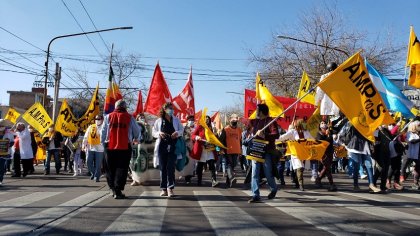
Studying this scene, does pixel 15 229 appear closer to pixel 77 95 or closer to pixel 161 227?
pixel 161 227

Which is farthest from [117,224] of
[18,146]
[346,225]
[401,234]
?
[18,146]

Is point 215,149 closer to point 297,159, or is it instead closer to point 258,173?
point 297,159

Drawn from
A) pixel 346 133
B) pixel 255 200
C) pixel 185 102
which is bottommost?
pixel 255 200

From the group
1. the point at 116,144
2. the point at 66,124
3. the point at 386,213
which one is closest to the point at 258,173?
the point at 386,213

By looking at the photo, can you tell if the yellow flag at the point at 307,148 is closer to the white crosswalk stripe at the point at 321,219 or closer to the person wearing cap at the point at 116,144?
the white crosswalk stripe at the point at 321,219

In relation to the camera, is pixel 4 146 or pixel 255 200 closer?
pixel 255 200

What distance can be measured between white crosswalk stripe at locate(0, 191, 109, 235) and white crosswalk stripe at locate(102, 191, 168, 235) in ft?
2.76

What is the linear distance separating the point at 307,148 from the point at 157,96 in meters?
4.53

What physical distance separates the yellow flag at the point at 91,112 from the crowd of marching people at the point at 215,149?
47cm

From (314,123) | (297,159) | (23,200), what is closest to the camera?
(23,200)

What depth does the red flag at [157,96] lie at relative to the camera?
40.8 feet

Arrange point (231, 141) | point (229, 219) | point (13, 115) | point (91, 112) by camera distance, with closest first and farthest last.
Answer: point (229, 219) → point (231, 141) → point (91, 112) → point (13, 115)

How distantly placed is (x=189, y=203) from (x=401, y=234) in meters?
3.50

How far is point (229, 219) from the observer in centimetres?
578
